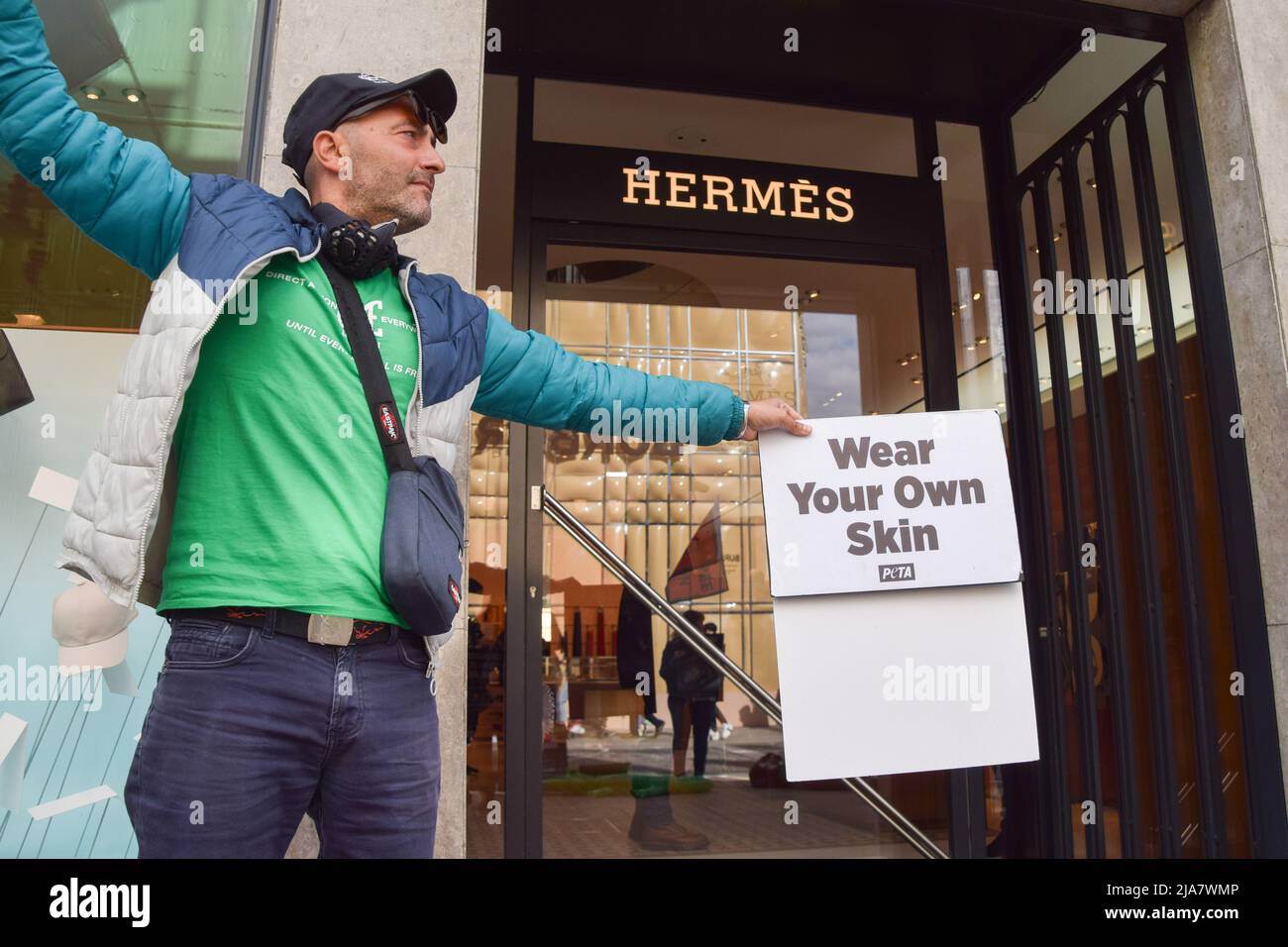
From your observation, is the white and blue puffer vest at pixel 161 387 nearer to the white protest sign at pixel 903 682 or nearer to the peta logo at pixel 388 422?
the peta logo at pixel 388 422

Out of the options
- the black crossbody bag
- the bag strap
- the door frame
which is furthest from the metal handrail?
the bag strap

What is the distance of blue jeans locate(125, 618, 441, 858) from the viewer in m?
1.45

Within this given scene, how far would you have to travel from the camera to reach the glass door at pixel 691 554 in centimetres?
428

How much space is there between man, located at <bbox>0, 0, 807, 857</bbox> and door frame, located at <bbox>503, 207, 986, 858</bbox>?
2.05 m

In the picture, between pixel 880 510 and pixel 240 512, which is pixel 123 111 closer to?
pixel 240 512

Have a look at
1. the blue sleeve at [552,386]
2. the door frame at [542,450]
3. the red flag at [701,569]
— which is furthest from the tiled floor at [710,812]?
the blue sleeve at [552,386]

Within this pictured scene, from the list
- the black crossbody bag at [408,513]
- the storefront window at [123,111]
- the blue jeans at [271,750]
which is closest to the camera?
the blue jeans at [271,750]

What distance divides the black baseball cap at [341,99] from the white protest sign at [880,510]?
3.74 ft

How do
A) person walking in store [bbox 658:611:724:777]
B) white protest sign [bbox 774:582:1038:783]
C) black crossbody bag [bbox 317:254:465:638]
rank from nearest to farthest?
1. black crossbody bag [bbox 317:254:465:638]
2. white protest sign [bbox 774:582:1038:783]
3. person walking in store [bbox 658:611:724:777]

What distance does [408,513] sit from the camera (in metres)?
1.60

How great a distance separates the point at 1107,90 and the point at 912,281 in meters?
1.07
